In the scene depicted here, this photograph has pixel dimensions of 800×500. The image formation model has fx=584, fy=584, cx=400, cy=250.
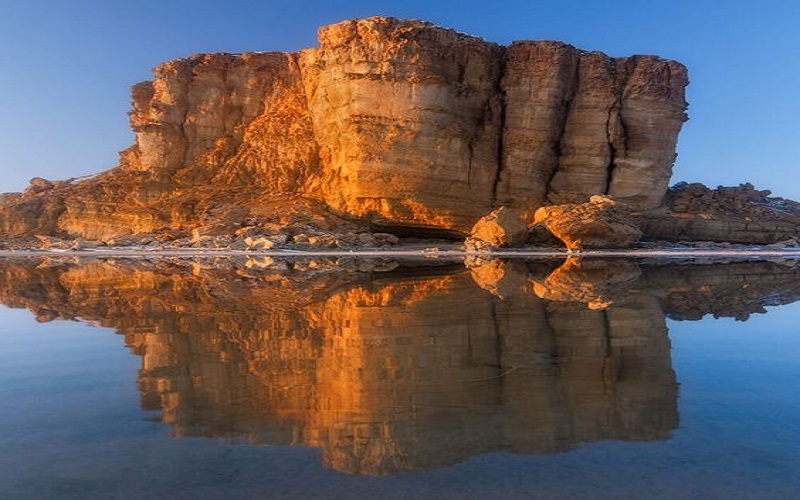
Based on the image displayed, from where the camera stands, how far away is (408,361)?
5.05m

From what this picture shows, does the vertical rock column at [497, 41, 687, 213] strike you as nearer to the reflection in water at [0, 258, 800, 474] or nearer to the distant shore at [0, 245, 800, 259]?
the distant shore at [0, 245, 800, 259]

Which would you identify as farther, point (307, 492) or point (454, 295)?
point (454, 295)

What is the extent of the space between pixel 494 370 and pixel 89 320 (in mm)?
5943

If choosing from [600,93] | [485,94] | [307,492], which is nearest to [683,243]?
[600,93]

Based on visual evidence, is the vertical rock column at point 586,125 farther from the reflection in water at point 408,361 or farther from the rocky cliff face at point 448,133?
the reflection in water at point 408,361

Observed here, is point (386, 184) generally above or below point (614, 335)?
above

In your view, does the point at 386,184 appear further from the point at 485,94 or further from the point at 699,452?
the point at 699,452

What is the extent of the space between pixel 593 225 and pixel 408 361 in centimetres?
2152

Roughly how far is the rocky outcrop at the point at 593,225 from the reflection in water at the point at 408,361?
45.4ft

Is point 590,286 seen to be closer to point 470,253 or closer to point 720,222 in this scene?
point 470,253

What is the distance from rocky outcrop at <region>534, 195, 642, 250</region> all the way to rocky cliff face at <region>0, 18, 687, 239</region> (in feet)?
12.9

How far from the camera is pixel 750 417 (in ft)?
11.8

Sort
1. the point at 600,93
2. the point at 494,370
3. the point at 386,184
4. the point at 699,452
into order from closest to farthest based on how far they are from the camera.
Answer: the point at 699,452 < the point at 494,370 < the point at 386,184 < the point at 600,93

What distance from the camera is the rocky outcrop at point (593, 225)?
2494 cm
